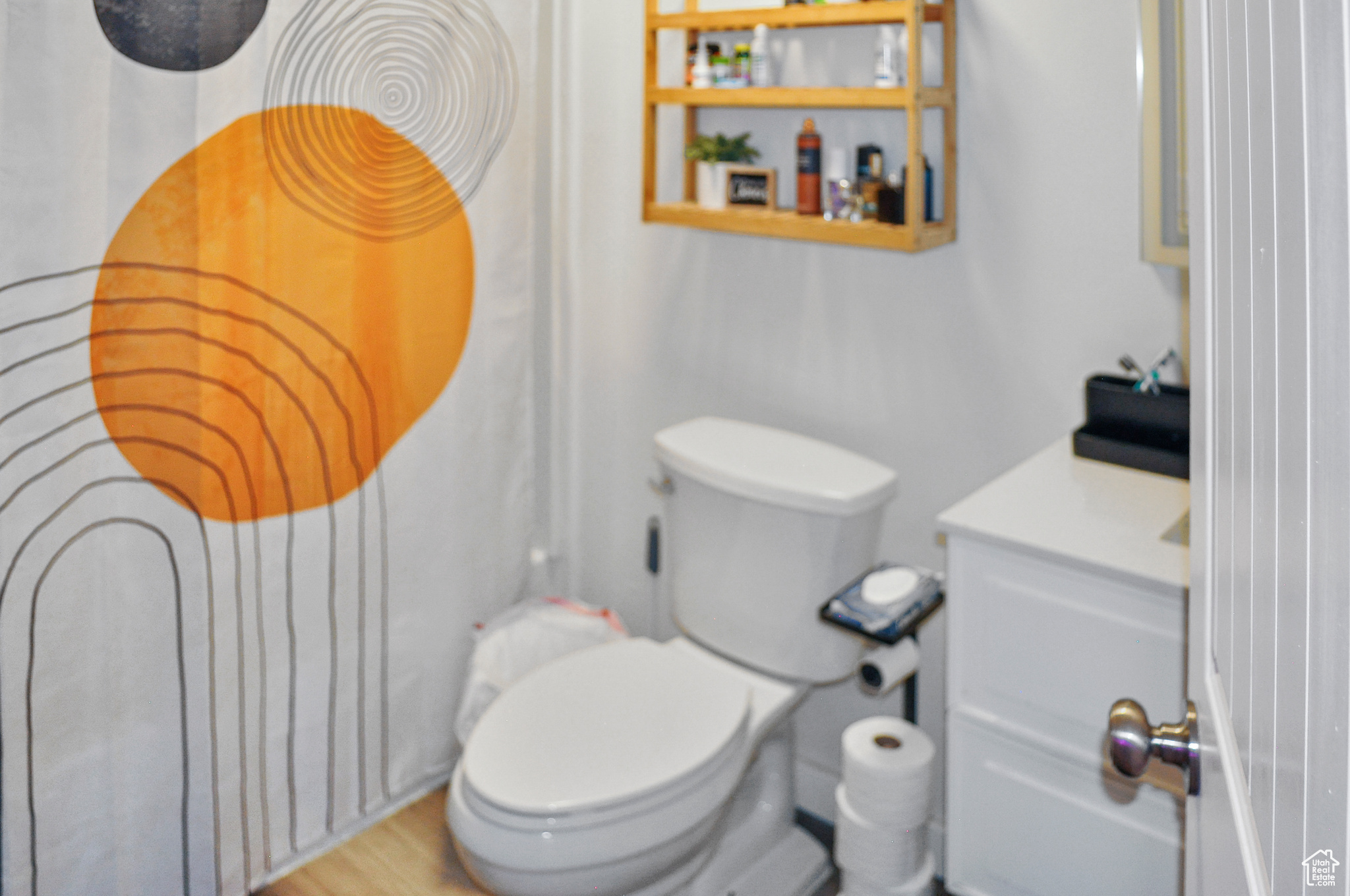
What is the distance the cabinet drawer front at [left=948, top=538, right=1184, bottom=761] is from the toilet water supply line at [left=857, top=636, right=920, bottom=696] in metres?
0.20

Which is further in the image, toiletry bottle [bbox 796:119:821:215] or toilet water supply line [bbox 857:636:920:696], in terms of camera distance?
toiletry bottle [bbox 796:119:821:215]

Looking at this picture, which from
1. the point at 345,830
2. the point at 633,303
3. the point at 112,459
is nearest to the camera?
the point at 112,459

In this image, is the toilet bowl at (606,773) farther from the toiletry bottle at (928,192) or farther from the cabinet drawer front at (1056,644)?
the toiletry bottle at (928,192)

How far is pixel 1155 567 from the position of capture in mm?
1135

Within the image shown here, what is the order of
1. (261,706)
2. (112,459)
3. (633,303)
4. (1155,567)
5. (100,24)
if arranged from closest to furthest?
(1155,567), (100,24), (112,459), (261,706), (633,303)

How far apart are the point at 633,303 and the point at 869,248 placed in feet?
1.88

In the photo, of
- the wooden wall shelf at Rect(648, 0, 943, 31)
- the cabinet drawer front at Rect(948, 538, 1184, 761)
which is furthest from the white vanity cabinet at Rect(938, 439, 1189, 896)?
the wooden wall shelf at Rect(648, 0, 943, 31)

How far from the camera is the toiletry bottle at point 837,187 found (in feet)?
5.67

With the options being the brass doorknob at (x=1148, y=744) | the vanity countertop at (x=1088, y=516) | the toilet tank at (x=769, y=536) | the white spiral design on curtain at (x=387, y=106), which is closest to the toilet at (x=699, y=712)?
the toilet tank at (x=769, y=536)

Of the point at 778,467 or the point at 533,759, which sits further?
the point at 778,467

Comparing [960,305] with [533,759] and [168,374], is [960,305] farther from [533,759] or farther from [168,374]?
[168,374]

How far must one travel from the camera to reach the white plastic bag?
2.04 metres

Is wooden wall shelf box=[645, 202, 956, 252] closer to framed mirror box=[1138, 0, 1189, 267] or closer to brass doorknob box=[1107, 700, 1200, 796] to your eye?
framed mirror box=[1138, 0, 1189, 267]

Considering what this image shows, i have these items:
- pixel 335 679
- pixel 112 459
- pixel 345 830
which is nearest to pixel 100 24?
pixel 112 459
